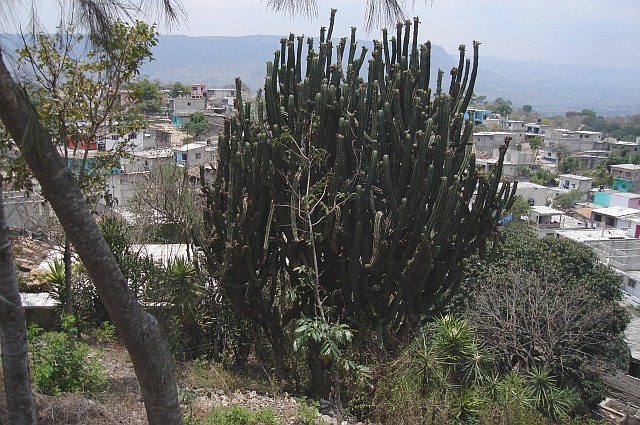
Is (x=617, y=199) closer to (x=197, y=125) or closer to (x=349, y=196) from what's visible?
(x=197, y=125)

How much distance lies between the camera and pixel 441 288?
6.66 metres

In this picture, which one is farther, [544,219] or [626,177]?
[626,177]

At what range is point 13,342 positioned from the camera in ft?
10.7

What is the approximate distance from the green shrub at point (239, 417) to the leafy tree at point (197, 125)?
148ft

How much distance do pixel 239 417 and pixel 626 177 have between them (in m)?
59.3

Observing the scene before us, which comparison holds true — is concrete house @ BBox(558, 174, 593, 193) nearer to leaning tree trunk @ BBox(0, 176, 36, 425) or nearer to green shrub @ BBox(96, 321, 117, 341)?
green shrub @ BBox(96, 321, 117, 341)

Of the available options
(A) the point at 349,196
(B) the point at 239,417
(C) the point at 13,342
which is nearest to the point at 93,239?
(C) the point at 13,342

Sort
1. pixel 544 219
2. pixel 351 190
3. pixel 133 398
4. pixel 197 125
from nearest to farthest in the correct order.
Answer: pixel 133 398 → pixel 351 190 → pixel 544 219 → pixel 197 125

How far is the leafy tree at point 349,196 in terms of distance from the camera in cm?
583

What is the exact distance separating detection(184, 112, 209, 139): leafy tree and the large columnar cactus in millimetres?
43202

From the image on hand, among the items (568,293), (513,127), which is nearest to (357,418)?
(568,293)

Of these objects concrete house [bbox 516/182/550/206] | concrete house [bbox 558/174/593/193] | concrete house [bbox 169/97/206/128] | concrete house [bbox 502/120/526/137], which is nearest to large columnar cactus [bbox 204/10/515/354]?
concrete house [bbox 516/182/550/206]

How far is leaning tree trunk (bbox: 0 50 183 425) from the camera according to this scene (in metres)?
2.27

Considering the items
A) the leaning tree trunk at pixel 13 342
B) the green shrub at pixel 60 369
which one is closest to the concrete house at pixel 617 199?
the green shrub at pixel 60 369
